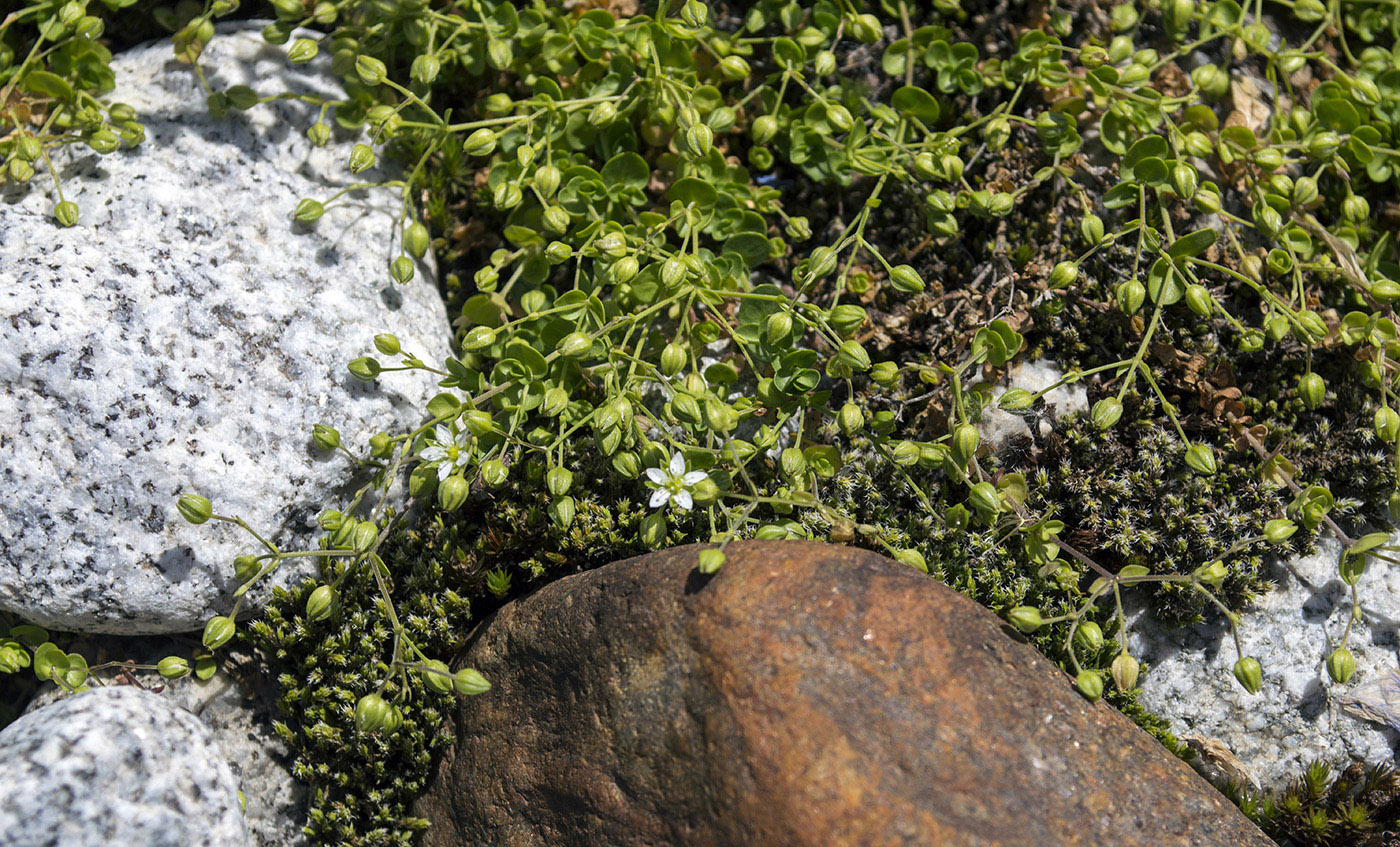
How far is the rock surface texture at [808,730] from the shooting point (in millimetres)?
2631

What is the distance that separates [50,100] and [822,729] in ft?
14.2

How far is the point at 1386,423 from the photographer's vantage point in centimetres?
347

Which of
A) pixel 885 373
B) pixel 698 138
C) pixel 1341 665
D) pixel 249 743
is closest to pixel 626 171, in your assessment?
pixel 698 138

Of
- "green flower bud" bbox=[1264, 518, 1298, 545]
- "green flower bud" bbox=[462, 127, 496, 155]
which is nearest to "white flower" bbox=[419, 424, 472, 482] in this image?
"green flower bud" bbox=[462, 127, 496, 155]

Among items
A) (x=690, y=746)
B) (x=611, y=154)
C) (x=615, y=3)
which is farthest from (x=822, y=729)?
(x=615, y=3)

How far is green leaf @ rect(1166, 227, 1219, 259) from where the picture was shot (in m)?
3.55

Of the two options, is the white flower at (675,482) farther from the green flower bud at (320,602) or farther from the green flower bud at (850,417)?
the green flower bud at (320,602)

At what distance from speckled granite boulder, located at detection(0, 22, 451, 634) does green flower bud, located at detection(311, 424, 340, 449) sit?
136mm

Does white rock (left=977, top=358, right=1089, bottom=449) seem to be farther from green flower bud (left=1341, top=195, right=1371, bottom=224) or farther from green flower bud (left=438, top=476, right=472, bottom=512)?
green flower bud (left=438, top=476, right=472, bottom=512)

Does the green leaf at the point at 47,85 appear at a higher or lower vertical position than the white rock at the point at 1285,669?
higher

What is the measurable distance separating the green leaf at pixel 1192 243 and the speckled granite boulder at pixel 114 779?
429 centimetres

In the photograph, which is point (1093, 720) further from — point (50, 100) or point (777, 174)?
point (50, 100)

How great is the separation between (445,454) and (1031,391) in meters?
2.50

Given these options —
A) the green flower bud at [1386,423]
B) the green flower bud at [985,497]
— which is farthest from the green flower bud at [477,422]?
→ the green flower bud at [1386,423]
